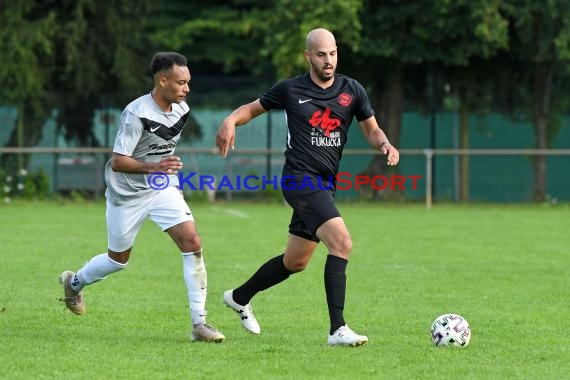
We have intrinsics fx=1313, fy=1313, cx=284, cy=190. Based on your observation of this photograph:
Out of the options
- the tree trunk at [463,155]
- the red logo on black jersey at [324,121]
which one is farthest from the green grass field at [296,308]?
the tree trunk at [463,155]

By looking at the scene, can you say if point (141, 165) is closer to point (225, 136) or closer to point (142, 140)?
point (142, 140)

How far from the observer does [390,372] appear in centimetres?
745

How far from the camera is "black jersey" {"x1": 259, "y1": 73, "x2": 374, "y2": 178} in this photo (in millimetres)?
8773

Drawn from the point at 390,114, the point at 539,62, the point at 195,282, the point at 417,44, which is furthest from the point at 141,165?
the point at 539,62

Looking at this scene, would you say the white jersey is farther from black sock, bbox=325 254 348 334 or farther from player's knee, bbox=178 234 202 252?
black sock, bbox=325 254 348 334

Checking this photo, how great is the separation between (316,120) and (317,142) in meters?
0.15

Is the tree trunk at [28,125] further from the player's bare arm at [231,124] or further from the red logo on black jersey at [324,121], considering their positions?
the red logo on black jersey at [324,121]

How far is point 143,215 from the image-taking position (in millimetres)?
9055

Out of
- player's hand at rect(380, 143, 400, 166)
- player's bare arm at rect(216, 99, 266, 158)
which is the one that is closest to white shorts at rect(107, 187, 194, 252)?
player's bare arm at rect(216, 99, 266, 158)

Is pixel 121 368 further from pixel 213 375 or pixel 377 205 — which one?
pixel 377 205

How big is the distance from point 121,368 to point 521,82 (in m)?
23.7

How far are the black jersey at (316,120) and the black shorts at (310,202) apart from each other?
4.5 inches

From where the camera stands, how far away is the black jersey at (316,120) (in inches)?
345

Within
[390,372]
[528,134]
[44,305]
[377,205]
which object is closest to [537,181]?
[528,134]
